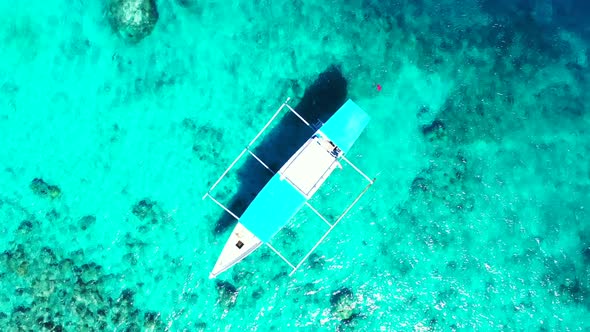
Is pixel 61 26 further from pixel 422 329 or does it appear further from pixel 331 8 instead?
pixel 422 329

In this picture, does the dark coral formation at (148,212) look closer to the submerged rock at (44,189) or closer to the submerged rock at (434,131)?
the submerged rock at (44,189)

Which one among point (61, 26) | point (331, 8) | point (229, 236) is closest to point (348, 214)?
point (229, 236)

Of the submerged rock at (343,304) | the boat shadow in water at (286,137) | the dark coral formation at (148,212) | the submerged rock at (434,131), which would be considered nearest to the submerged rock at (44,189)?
the dark coral formation at (148,212)

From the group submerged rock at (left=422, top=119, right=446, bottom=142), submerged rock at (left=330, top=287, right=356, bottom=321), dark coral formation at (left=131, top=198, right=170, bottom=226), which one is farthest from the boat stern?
submerged rock at (left=422, top=119, right=446, bottom=142)

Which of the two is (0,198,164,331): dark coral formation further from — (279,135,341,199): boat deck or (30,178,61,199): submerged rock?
(279,135,341,199): boat deck

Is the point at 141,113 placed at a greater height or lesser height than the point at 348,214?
greater

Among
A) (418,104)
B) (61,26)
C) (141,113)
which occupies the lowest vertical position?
(418,104)

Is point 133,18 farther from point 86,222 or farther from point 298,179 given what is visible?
point 298,179
